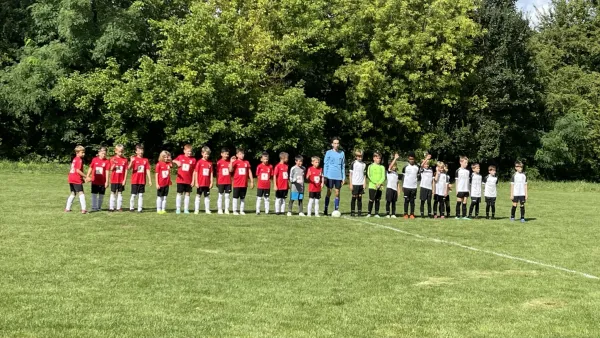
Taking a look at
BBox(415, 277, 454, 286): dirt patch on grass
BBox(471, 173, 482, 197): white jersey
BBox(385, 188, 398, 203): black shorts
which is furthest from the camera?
BBox(471, 173, 482, 197): white jersey

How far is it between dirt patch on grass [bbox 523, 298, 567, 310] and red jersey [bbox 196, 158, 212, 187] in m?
10.9

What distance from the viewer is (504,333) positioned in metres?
6.12

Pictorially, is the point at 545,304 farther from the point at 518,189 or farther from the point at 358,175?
the point at 518,189

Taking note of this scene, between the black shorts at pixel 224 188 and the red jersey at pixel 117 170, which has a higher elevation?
the red jersey at pixel 117 170

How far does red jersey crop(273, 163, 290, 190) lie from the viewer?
17406 mm

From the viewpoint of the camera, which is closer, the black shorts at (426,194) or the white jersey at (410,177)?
the white jersey at (410,177)

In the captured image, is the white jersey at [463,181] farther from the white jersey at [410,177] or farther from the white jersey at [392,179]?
the white jersey at [392,179]

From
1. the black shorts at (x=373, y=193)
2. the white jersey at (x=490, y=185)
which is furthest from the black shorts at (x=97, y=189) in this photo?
the white jersey at (x=490, y=185)

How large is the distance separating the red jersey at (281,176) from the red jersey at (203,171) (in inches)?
78.8

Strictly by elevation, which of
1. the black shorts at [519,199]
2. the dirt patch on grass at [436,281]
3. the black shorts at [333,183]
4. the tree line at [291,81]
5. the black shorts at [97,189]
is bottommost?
the dirt patch on grass at [436,281]

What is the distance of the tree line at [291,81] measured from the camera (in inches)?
1351

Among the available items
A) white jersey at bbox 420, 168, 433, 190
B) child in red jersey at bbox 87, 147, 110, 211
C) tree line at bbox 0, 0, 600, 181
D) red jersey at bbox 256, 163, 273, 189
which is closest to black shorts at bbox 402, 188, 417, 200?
white jersey at bbox 420, 168, 433, 190

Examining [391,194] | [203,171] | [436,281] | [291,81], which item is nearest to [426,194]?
[391,194]

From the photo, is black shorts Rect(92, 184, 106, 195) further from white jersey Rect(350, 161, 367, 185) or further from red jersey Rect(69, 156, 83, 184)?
white jersey Rect(350, 161, 367, 185)
